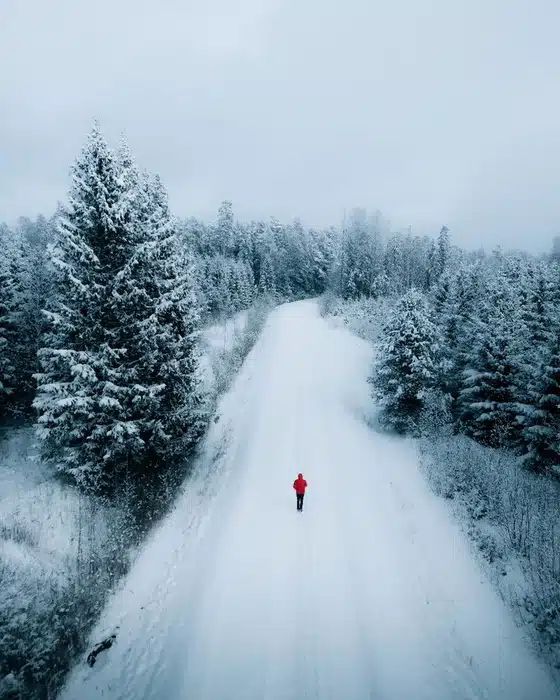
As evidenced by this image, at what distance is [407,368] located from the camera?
19672mm

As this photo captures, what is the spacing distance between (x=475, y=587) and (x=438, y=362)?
47.4 ft

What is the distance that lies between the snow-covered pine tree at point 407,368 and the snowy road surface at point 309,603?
411cm

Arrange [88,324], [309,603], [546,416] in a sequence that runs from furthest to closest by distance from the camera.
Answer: [546,416], [88,324], [309,603]

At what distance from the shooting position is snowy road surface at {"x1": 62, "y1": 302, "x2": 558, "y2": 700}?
23.8 feet

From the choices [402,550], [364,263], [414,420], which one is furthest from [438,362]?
[364,263]

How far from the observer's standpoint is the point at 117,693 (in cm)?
715

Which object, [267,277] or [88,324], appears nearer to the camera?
[88,324]

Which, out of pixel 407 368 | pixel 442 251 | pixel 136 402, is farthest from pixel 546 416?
pixel 442 251

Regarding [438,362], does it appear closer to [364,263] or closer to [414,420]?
[414,420]

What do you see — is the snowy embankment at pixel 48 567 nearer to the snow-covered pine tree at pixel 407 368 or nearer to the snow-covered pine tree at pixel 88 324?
the snow-covered pine tree at pixel 88 324

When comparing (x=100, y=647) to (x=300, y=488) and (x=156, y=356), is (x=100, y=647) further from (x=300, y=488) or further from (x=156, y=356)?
(x=156, y=356)

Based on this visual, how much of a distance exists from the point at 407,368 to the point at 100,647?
55.6 ft

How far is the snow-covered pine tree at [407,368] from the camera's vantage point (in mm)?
19156

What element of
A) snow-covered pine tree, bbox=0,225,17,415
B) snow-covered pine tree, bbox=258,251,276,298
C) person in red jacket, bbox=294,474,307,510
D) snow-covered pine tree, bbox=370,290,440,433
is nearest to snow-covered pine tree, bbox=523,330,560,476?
snow-covered pine tree, bbox=370,290,440,433
